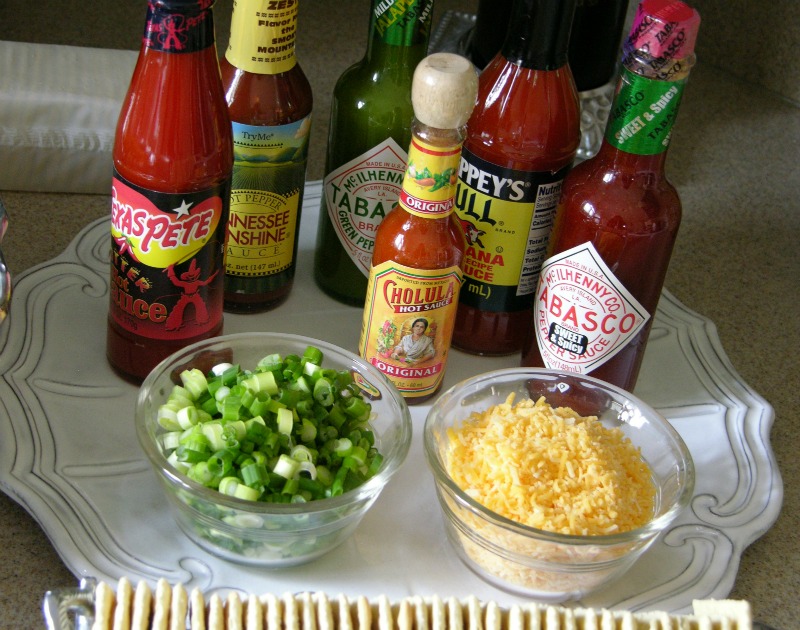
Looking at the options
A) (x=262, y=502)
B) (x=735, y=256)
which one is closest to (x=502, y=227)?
(x=262, y=502)

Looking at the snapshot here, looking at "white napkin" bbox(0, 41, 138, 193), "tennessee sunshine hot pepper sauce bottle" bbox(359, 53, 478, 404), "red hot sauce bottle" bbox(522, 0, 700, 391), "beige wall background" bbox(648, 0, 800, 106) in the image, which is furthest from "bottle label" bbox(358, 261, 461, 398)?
"beige wall background" bbox(648, 0, 800, 106)

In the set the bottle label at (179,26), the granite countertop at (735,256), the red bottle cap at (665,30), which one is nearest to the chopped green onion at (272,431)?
the granite countertop at (735,256)

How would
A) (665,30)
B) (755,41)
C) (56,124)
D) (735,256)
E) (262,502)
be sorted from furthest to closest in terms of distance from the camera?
(755,41) < (735,256) < (56,124) < (665,30) < (262,502)

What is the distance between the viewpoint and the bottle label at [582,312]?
3.40 feet

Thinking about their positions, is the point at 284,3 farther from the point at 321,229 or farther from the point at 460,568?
the point at 460,568

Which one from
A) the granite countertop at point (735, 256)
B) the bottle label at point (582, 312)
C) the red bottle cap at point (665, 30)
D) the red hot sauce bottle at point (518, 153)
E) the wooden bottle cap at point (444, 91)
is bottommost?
the granite countertop at point (735, 256)

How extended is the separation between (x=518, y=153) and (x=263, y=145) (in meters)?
0.25

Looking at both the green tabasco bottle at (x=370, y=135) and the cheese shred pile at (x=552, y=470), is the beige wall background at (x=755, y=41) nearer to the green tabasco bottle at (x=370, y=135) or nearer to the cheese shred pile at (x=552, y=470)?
the green tabasco bottle at (x=370, y=135)

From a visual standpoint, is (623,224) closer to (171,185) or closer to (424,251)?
(424,251)

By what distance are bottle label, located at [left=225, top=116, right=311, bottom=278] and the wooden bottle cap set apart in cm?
18

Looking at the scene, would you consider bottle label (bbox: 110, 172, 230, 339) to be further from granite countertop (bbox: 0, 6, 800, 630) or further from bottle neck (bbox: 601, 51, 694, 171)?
bottle neck (bbox: 601, 51, 694, 171)

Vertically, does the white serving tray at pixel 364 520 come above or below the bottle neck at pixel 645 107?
below

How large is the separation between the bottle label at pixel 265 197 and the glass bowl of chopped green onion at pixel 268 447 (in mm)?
154

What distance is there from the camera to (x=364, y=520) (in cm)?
95
